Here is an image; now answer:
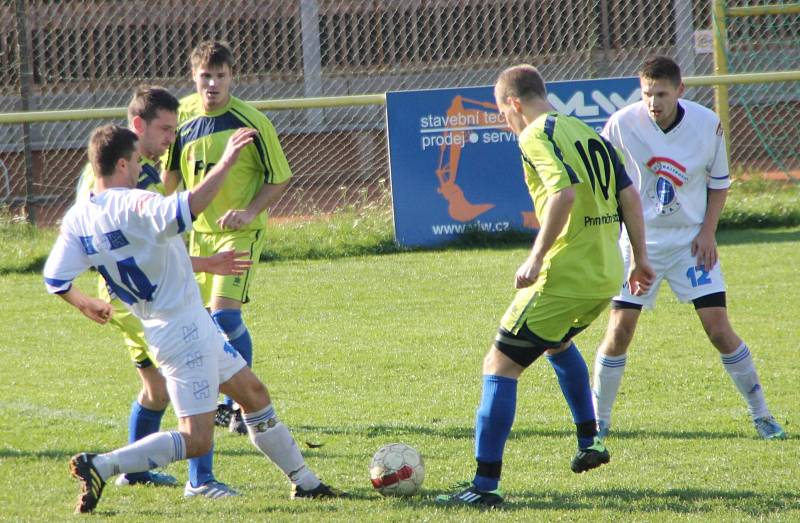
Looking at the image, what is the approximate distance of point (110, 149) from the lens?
4367 millimetres

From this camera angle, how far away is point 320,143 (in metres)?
14.4

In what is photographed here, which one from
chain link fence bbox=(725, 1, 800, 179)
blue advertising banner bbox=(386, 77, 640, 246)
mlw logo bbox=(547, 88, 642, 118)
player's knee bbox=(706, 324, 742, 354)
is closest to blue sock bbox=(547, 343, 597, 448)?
player's knee bbox=(706, 324, 742, 354)

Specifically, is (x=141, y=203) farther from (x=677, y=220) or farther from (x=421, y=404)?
(x=677, y=220)

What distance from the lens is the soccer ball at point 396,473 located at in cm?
476

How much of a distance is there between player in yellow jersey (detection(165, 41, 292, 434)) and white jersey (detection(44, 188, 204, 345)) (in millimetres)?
1382

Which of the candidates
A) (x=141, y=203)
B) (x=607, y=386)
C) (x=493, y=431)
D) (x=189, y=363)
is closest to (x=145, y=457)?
(x=189, y=363)

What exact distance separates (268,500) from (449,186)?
7.17 meters

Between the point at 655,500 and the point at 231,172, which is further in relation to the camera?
the point at 231,172

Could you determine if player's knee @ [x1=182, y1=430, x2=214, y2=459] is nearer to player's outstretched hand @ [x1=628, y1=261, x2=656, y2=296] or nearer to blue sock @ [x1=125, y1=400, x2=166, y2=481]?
blue sock @ [x1=125, y1=400, x2=166, y2=481]

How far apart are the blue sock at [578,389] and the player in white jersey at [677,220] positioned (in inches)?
23.3

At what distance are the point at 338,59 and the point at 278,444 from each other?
15091mm

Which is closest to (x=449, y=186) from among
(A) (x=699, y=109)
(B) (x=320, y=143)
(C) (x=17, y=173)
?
(B) (x=320, y=143)

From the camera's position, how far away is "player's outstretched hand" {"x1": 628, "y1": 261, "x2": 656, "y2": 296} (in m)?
4.91

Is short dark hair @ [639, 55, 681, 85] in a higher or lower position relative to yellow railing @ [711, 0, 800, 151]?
lower
